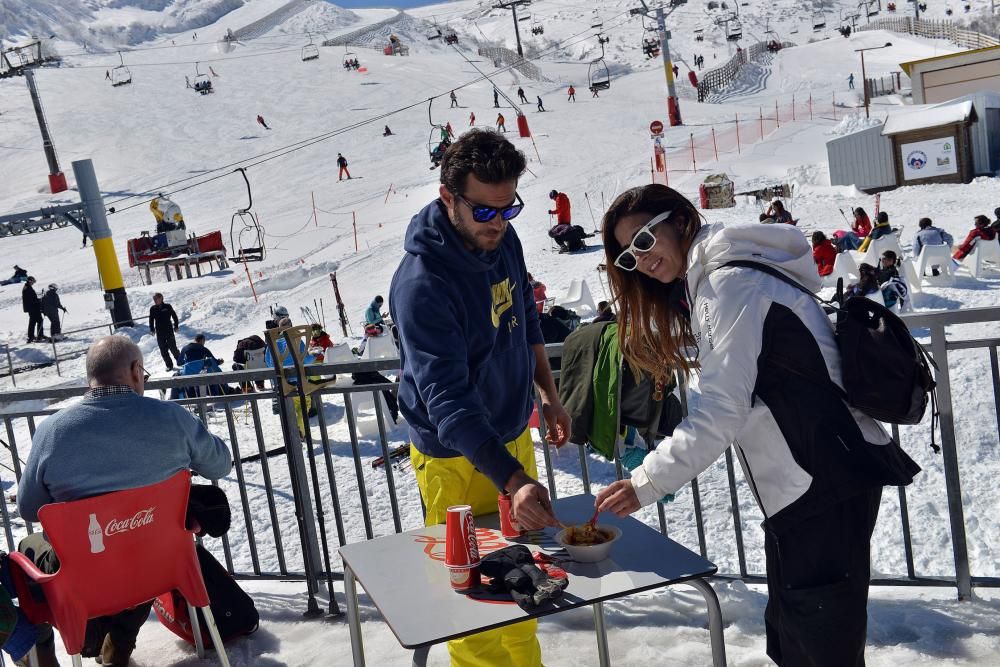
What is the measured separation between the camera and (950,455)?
3479 mm

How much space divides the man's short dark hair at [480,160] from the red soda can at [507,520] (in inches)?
33.4

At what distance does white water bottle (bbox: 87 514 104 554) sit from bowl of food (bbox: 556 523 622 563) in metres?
1.45

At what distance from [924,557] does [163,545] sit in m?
4.80

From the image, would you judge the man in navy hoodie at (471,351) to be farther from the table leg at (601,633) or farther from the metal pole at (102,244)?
the metal pole at (102,244)

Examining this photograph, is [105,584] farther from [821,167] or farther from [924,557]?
[821,167]

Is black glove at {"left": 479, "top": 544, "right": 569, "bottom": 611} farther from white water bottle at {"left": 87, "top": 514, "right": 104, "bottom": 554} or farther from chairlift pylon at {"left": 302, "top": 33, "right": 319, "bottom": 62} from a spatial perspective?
chairlift pylon at {"left": 302, "top": 33, "right": 319, "bottom": 62}

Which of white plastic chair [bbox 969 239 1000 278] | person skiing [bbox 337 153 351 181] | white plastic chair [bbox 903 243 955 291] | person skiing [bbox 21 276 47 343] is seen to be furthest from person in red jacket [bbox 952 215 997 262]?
person skiing [bbox 337 153 351 181]

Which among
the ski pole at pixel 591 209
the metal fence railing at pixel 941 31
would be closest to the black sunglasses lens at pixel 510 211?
the ski pole at pixel 591 209

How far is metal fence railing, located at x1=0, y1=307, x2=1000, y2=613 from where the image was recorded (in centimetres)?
362

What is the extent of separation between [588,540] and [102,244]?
81.5ft

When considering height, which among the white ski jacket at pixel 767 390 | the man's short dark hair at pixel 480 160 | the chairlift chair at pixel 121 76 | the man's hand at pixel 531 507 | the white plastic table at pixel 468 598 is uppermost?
the chairlift chair at pixel 121 76

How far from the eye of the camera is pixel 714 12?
356 feet

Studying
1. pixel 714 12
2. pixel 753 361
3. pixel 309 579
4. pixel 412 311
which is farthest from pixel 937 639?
pixel 714 12

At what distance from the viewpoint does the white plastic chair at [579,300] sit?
51.6ft
